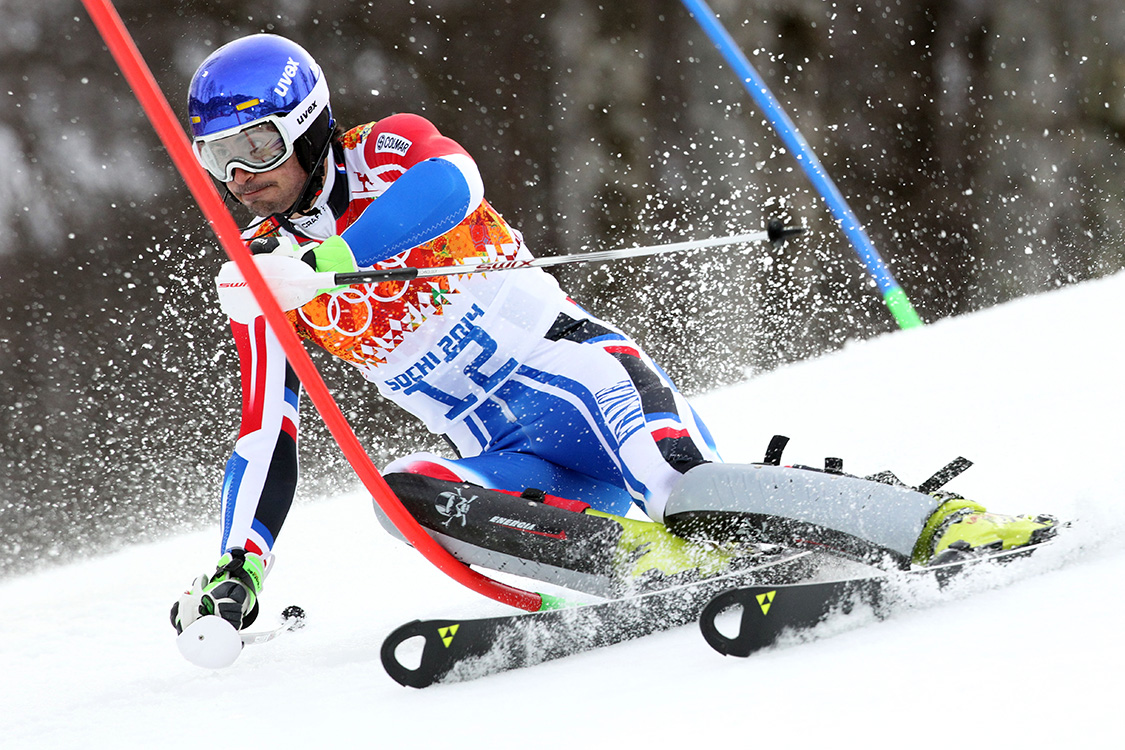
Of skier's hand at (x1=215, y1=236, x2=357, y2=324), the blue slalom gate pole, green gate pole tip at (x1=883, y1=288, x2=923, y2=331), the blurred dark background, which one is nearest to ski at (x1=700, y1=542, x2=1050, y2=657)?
skier's hand at (x1=215, y1=236, x2=357, y2=324)

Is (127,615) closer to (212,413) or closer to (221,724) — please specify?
(221,724)

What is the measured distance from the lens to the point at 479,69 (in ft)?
28.8

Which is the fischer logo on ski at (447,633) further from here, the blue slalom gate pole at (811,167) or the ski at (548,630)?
the blue slalom gate pole at (811,167)

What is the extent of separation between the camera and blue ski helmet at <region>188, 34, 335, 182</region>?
1.85 metres

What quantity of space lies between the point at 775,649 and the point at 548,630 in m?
0.40

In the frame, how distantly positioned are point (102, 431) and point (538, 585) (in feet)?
18.6

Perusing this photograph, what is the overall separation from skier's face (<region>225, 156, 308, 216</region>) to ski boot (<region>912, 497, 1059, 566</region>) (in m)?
1.20

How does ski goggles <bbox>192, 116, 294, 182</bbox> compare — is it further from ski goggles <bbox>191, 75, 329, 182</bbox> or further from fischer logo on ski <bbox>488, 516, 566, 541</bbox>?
fischer logo on ski <bbox>488, 516, 566, 541</bbox>

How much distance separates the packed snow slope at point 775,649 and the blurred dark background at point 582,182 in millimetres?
3384

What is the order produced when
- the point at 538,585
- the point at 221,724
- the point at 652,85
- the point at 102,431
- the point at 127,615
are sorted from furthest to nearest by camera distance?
the point at 652,85, the point at 102,431, the point at 127,615, the point at 538,585, the point at 221,724

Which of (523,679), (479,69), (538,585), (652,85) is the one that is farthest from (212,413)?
(523,679)

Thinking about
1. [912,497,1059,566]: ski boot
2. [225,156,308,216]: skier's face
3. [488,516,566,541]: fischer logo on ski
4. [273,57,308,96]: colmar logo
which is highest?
[912,497,1059,566]: ski boot

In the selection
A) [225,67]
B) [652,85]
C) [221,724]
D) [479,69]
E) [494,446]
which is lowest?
[479,69]

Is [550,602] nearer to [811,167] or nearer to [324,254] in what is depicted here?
[324,254]
